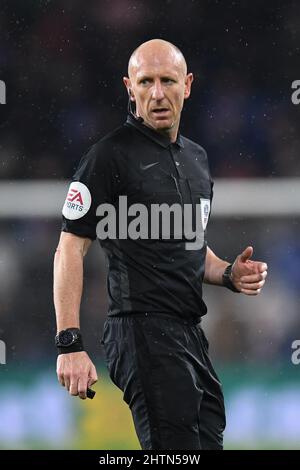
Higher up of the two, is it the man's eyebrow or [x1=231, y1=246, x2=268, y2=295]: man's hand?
the man's eyebrow

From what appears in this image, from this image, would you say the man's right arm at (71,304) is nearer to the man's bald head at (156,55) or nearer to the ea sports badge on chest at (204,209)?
the ea sports badge on chest at (204,209)

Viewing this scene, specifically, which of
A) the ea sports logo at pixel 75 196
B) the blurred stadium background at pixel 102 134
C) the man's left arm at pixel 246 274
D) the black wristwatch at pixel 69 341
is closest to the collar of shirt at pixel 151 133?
the ea sports logo at pixel 75 196

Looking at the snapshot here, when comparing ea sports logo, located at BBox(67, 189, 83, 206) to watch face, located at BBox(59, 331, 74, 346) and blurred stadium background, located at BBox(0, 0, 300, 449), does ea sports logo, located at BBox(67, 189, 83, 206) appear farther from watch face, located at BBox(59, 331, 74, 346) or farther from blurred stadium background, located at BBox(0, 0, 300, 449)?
blurred stadium background, located at BBox(0, 0, 300, 449)

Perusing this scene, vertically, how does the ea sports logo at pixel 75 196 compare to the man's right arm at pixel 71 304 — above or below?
above

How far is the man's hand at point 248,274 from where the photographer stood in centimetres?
341

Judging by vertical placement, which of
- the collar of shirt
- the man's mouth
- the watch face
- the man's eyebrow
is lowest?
the watch face

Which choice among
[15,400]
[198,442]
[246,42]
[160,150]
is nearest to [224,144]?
[246,42]

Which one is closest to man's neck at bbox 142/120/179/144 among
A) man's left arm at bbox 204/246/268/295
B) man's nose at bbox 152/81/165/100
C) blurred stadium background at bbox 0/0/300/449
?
man's nose at bbox 152/81/165/100

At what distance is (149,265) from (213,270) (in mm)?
463

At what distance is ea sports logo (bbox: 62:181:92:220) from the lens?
10.3 ft

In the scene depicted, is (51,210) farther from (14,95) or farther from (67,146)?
(14,95)

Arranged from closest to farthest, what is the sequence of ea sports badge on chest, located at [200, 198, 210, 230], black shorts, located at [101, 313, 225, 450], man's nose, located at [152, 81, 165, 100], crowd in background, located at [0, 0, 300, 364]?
black shorts, located at [101, 313, 225, 450] → man's nose, located at [152, 81, 165, 100] → ea sports badge on chest, located at [200, 198, 210, 230] → crowd in background, located at [0, 0, 300, 364]

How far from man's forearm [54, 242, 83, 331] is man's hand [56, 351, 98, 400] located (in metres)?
0.10

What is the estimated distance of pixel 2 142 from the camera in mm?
6719
